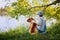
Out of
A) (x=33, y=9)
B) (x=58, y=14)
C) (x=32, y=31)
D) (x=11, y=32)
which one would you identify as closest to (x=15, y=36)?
(x=11, y=32)

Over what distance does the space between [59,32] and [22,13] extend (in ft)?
1.16

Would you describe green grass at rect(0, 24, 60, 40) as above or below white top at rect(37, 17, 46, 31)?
below

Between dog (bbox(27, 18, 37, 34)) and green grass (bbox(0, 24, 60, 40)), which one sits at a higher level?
dog (bbox(27, 18, 37, 34))

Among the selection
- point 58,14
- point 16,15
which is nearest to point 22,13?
point 16,15

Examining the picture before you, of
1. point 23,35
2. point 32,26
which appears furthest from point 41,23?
point 23,35

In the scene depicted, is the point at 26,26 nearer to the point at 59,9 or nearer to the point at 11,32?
the point at 11,32

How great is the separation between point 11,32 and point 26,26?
14 centimetres

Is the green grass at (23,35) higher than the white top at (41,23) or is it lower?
lower

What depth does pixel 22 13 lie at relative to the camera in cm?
121

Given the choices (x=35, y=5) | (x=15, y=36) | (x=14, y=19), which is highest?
(x=35, y=5)

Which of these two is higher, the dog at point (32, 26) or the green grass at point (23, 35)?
the dog at point (32, 26)

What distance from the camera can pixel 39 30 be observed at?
120 cm

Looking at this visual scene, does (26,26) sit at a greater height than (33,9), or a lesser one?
Answer: lesser

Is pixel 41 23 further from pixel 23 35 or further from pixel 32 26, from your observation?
pixel 23 35
